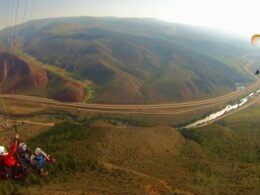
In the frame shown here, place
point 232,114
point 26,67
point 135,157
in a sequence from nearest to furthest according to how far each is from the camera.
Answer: point 135,157, point 232,114, point 26,67

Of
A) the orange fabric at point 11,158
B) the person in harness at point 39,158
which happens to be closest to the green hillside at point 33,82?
the person in harness at point 39,158

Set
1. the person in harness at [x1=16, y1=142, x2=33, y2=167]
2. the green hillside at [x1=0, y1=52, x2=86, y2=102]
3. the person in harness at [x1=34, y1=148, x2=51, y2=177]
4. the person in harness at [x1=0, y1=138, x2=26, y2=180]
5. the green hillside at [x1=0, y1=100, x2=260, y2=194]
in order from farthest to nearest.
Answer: the green hillside at [x1=0, y1=52, x2=86, y2=102] → the green hillside at [x1=0, y1=100, x2=260, y2=194] → the person in harness at [x1=34, y1=148, x2=51, y2=177] → the person in harness at [x1=16, y1=142, x2=33, y2=167] → the person in harness at [x1=0, y1=138, x2=26, y2=180]

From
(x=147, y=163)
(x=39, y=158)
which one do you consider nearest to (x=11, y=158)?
(x=39, y=158)

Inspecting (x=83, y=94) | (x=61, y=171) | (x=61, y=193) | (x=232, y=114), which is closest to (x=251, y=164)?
(x=61, y=171)

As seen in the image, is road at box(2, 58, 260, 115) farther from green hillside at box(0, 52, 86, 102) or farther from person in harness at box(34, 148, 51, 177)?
person in harness at box(34, 148, 51, 177)

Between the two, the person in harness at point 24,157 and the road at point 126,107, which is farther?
the road at point 126,107

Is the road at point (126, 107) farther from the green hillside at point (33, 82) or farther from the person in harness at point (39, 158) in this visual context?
the person in harness at point (39, 158)

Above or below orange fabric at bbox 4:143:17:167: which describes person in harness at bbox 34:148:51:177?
below

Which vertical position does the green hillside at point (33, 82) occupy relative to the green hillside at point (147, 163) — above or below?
below

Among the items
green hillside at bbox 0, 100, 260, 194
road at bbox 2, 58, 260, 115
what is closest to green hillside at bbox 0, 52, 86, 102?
road at bbox 2, 58, 260, 115

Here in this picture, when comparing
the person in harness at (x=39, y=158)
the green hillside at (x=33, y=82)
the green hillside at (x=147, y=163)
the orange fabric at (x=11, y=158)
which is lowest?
the green hillside at (x=33, y=82)

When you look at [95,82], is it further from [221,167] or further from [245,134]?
[221,167]
